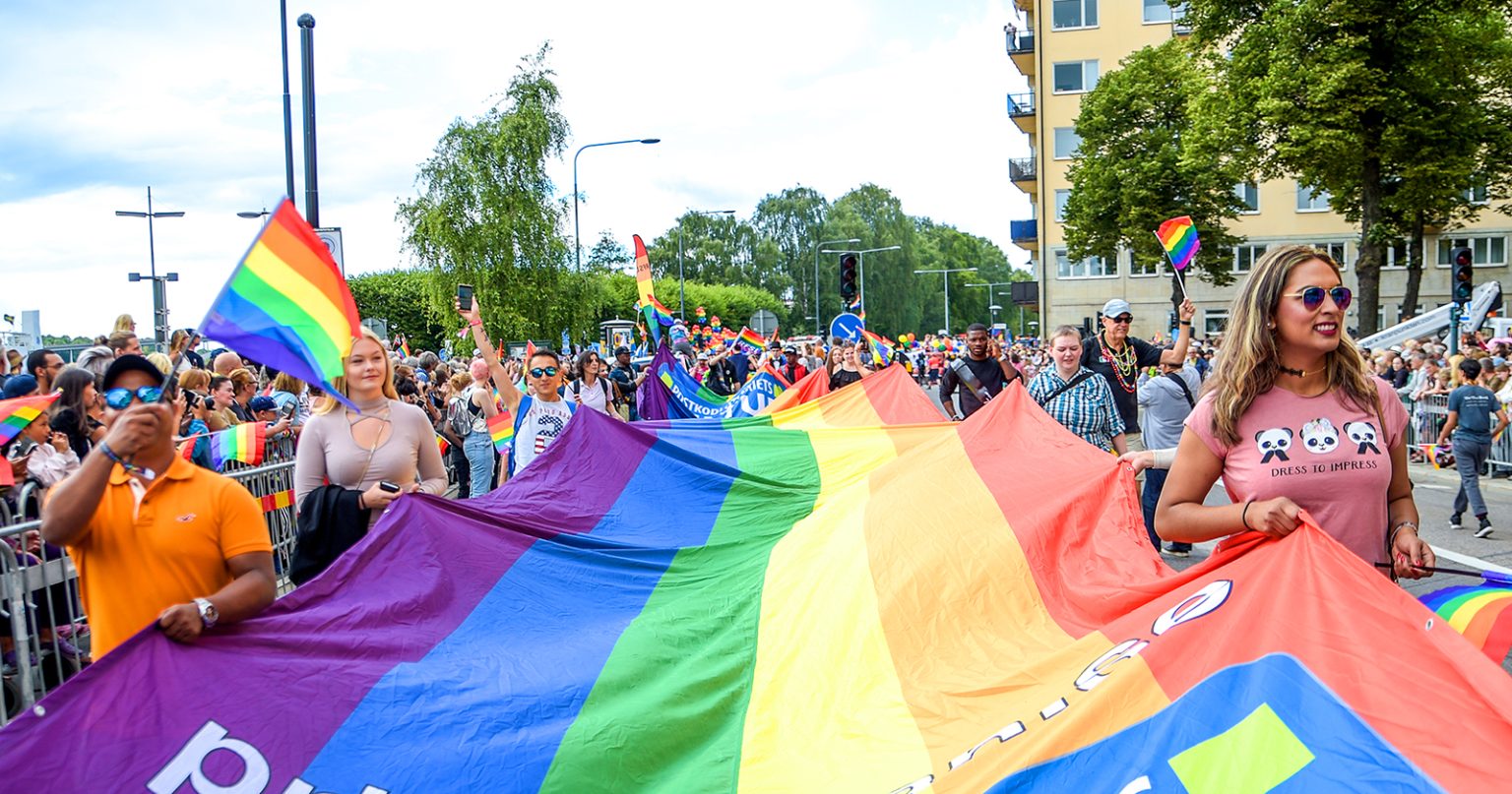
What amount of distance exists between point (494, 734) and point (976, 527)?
2.70 meters

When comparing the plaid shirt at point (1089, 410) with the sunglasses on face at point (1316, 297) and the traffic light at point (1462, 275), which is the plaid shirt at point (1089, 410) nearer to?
the sunglasses on face at point (1316, 297)

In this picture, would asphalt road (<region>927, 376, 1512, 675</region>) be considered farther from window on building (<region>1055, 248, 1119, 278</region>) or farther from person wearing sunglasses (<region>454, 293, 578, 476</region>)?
window on building (<region>1055, 248, 1119, 278</region>)

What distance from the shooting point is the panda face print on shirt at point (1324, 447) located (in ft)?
11.4

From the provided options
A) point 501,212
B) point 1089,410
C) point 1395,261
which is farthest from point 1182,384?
point 1395,261

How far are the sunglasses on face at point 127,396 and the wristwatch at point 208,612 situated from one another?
66 cm

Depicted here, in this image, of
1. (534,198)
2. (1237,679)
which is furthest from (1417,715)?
(534,198)

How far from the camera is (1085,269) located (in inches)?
2406

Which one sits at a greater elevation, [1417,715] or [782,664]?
[1417,715]

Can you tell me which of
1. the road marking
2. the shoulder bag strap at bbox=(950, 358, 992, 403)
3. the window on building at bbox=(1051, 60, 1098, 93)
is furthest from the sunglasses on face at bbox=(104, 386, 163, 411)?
the window on building at bbox=(1051, 60, 1098, 93)

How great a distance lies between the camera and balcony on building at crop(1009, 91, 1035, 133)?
211ft

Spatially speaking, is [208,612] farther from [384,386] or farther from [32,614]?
[32,614]

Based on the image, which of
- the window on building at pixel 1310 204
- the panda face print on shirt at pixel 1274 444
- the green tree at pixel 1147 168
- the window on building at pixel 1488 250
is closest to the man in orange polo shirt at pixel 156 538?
the panda face print on shirt at pixel 1274 444

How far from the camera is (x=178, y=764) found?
3596 millimetres

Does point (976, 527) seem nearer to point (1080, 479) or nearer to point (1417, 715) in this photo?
point (1080, 479)
